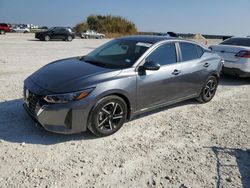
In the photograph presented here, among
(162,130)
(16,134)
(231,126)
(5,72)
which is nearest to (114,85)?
(162,130)

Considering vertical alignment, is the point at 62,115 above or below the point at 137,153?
above

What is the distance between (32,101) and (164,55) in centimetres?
261

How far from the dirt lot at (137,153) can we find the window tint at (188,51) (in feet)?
3.96

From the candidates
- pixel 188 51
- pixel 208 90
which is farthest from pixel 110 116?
pixel 208 90

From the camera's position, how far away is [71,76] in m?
4.41

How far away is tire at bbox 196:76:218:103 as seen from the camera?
6.54 m

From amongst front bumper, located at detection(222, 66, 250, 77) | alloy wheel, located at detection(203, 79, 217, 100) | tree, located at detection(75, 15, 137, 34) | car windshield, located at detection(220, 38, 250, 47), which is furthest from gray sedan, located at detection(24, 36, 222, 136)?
tree, located at detection(75, 15, 137, 34)

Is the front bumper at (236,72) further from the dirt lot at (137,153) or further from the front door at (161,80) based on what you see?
the front door at (161,80)

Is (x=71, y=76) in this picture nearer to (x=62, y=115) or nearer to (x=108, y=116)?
(x=62, y=115)

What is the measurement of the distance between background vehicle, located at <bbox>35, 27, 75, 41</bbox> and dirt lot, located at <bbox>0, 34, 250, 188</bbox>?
23.7m

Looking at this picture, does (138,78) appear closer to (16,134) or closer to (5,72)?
(16,134)

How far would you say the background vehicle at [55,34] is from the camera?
2814 centimetres

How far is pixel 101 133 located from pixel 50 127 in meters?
0.82

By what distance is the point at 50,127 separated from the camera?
4117 mm
